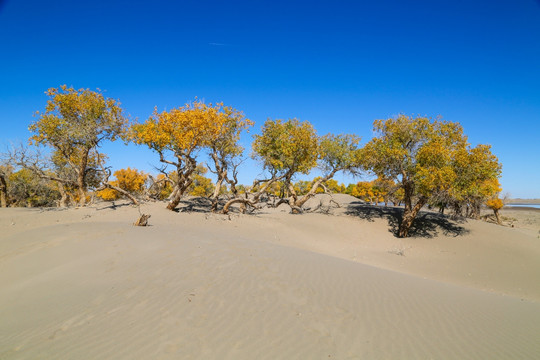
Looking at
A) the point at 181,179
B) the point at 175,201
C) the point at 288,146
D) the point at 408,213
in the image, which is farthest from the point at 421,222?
the point at 175,201

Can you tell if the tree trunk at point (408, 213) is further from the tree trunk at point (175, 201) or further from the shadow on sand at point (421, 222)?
the tree trunk at point (175, 201)

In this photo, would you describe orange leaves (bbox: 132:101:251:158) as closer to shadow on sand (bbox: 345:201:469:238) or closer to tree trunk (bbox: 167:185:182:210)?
tree trunk (bbox: 167:185:182:210)

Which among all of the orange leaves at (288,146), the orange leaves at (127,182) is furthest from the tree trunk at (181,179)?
the orange leaves at (127,182)

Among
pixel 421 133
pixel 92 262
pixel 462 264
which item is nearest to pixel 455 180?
pixel 421 133

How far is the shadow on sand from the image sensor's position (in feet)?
52.0

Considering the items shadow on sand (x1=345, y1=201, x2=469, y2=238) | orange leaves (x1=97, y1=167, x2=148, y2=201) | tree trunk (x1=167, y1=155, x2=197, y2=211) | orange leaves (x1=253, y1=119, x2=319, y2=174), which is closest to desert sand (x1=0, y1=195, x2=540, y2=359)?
tree trunk (x1=167, y1=155, x2=197, y2=211)

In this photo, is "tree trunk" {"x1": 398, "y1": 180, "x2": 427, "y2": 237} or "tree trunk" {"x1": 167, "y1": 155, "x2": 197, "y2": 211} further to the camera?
"tree trunk" {"x1": 398, "y1": 180, "x2": 427, "y2": 237}

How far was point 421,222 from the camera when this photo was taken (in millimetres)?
17406

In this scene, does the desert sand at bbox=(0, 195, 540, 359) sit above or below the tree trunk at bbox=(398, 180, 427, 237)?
below

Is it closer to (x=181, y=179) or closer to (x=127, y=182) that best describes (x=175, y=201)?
(x=181, y=179)

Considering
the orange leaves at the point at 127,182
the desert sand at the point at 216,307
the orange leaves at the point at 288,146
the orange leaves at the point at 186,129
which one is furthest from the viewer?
the orange leaves at the point at 127,182

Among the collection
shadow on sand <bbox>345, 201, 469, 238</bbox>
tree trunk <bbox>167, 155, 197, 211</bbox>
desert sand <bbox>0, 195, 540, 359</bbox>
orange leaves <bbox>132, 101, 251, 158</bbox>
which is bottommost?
desert sand <bbox>0, 195, 540, 359</bbox>

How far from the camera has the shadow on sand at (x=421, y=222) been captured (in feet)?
52.0

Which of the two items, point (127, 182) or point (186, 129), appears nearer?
point (186, 129)
